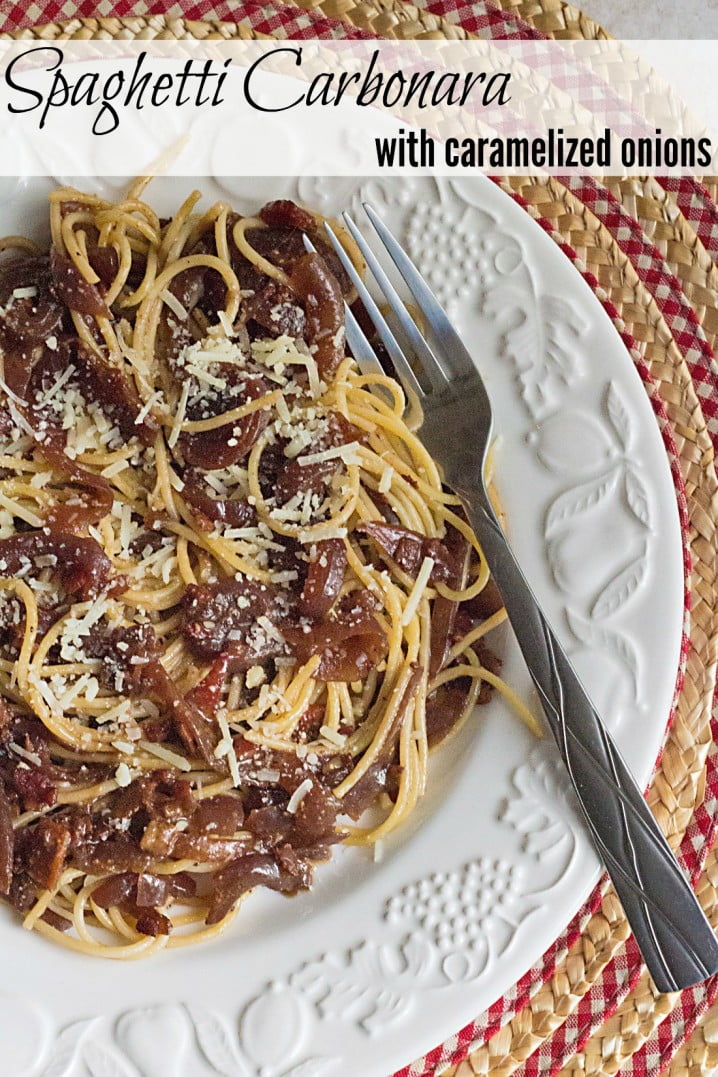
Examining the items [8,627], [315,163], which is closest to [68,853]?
[8,627]

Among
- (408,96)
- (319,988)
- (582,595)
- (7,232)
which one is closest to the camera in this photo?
(319,988)

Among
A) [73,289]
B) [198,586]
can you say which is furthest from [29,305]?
[198,586]

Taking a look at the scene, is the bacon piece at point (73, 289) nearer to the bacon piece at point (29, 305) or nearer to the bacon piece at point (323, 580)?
the bacon piece at point (29, 305)

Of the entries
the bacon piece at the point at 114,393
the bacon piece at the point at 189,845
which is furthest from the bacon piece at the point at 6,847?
the bacon piece at the point at 114,393

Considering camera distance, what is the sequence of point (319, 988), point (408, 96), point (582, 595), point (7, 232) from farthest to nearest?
point (408, 96), point (7, 232), point (582, 595), point (319, 988)

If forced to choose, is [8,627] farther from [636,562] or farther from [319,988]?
[636,562]

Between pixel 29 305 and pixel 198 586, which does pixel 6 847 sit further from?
pixel 29 305
